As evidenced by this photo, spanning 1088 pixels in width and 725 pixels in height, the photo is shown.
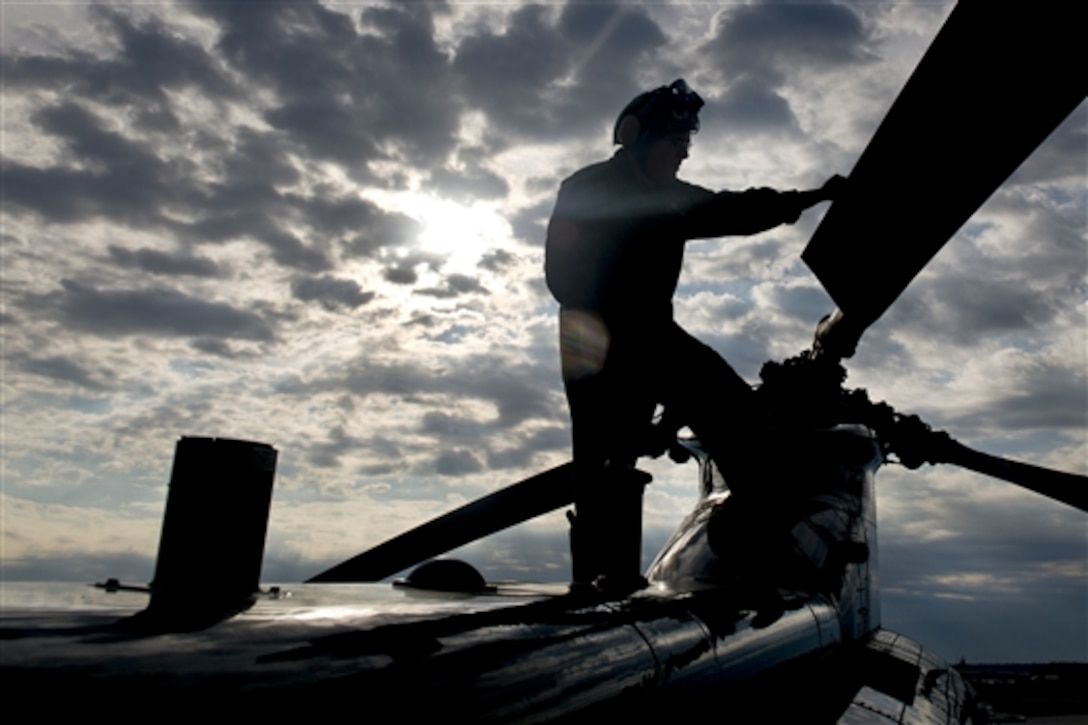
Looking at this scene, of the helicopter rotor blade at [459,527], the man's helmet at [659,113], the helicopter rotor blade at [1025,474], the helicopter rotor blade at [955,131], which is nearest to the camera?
the helicopter rotor blade at [955,131]

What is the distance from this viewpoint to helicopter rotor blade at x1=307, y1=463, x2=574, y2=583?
6.53m

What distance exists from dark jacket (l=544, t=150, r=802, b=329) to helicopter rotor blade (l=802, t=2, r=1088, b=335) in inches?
20.0

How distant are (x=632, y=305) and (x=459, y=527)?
2890 mm

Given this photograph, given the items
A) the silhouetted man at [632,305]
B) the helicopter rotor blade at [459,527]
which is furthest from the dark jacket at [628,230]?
the helicopter rotor blade at [459,527]

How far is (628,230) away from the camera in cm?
458

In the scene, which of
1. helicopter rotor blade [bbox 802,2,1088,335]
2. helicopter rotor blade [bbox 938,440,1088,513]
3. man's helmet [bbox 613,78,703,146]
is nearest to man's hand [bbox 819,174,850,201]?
helicopter rotor blade [bbox 802,2,1088,335]

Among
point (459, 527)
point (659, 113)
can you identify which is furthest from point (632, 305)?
point (459, 527)

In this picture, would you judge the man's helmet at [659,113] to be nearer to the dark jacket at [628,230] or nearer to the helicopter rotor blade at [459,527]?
the dark jacket at [628,230]

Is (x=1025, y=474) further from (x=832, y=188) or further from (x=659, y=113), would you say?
(x=659, y=113)

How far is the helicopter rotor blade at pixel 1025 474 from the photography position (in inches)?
317

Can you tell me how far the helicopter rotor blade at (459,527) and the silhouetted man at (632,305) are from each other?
2.06m

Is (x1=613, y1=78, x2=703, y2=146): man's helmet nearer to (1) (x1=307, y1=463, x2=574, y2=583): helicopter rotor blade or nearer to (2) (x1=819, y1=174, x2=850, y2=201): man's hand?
(2) (x1=819, y1=174, x2=850, y2=201): man's hand

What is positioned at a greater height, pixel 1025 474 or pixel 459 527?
pixel 1025 474

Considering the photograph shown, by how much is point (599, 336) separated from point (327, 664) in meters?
3.32
